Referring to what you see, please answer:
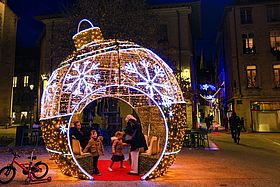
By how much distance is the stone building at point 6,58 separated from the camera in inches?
1355

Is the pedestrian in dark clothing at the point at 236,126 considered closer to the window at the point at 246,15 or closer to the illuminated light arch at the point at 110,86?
the illuminated light arch at the point at 110,86

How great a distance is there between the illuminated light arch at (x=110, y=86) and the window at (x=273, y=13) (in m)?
23.7

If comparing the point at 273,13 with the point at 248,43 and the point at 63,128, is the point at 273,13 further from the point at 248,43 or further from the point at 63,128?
the point at 63,128

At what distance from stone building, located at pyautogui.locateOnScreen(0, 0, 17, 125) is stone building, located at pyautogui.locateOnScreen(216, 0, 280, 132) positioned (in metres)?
28.7

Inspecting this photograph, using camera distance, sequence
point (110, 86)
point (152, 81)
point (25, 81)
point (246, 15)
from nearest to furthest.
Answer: point (152, 81)
point (110, 86)
point (246, 15)
point (25, 81)

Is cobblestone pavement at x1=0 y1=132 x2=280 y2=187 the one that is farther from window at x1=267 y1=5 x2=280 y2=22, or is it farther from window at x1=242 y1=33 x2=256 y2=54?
window at x1=267 y1=5 x2=280 y2=22

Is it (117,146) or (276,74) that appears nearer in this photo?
(117,146)

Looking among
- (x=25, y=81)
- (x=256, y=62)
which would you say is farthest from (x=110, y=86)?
(x=25, y=81)

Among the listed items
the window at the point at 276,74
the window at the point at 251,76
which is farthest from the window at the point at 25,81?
the window at the point at 276,74

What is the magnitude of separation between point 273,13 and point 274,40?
113 inches

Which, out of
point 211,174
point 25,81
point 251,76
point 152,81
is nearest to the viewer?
point 152,81

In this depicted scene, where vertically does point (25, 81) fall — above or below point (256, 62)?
above

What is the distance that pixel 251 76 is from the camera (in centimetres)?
2642

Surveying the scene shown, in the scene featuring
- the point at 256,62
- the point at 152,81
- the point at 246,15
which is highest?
the point at 246,15
